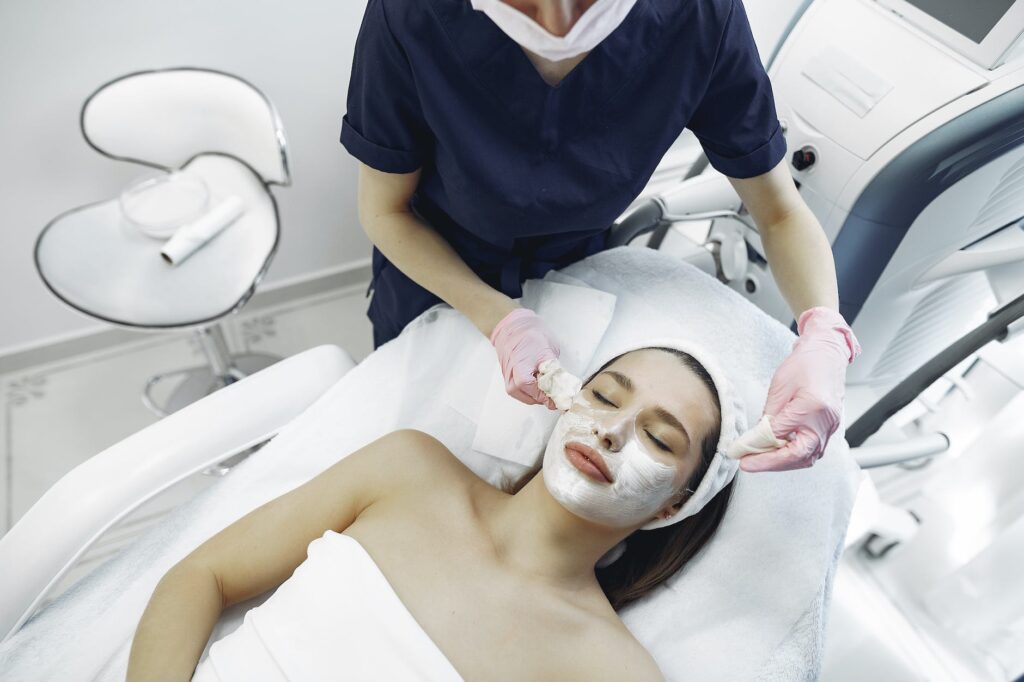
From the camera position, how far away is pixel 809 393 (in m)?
0.97

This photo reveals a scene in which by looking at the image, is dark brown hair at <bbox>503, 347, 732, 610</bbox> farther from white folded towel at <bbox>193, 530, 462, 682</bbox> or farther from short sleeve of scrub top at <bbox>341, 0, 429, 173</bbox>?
Answer: short sleeve of scrub top at <bbox>341, 0, 429, 173</bbox>

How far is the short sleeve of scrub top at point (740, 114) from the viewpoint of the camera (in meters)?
1.04

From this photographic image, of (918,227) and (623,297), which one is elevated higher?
(918,227)

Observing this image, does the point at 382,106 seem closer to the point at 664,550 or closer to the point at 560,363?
the point at 560,363

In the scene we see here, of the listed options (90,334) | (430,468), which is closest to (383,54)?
(430,468)

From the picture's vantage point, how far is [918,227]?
1383mm

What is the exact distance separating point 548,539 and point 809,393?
0.43 meters

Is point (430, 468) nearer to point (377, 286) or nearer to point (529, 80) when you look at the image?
point (377, 286)

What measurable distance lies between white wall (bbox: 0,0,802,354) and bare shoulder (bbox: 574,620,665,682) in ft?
4.96

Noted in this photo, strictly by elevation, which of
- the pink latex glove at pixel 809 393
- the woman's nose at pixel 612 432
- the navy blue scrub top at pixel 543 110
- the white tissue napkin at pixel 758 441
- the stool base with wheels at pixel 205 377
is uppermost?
the navy blue scrub top at pixel 543 110

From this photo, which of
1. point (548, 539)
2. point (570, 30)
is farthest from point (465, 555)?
point (570, 30)

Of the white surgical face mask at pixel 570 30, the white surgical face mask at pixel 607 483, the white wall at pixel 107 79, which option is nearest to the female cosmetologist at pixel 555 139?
the white surgical face mask at pixel 570 30

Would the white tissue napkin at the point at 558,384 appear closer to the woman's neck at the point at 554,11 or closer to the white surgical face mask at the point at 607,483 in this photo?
the white surgical face mask at the point at 607,483

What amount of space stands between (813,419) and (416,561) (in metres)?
0.58
